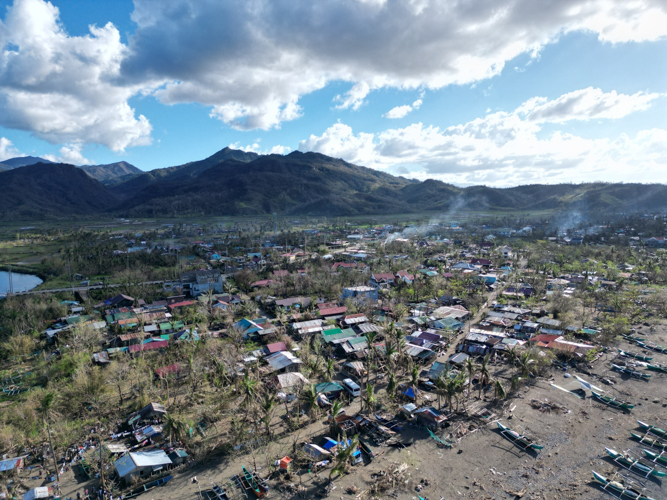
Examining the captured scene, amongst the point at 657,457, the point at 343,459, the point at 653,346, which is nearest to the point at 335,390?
the point at 343,459

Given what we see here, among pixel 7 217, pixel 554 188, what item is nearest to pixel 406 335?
pixel 7 217

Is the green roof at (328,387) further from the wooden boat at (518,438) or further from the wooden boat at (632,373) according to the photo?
the wooden boat at (632,373)

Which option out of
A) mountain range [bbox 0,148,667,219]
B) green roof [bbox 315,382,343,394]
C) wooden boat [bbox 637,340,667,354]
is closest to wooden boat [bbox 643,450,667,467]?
wooden boat [bbox 637,340,667,354]

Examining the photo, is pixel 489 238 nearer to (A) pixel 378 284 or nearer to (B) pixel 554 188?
(A) pixel 378 284

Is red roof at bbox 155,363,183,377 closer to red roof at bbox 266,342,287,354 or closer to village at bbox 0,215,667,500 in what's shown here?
village at bbox 0,215,667,500

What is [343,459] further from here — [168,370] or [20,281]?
[20,281]
